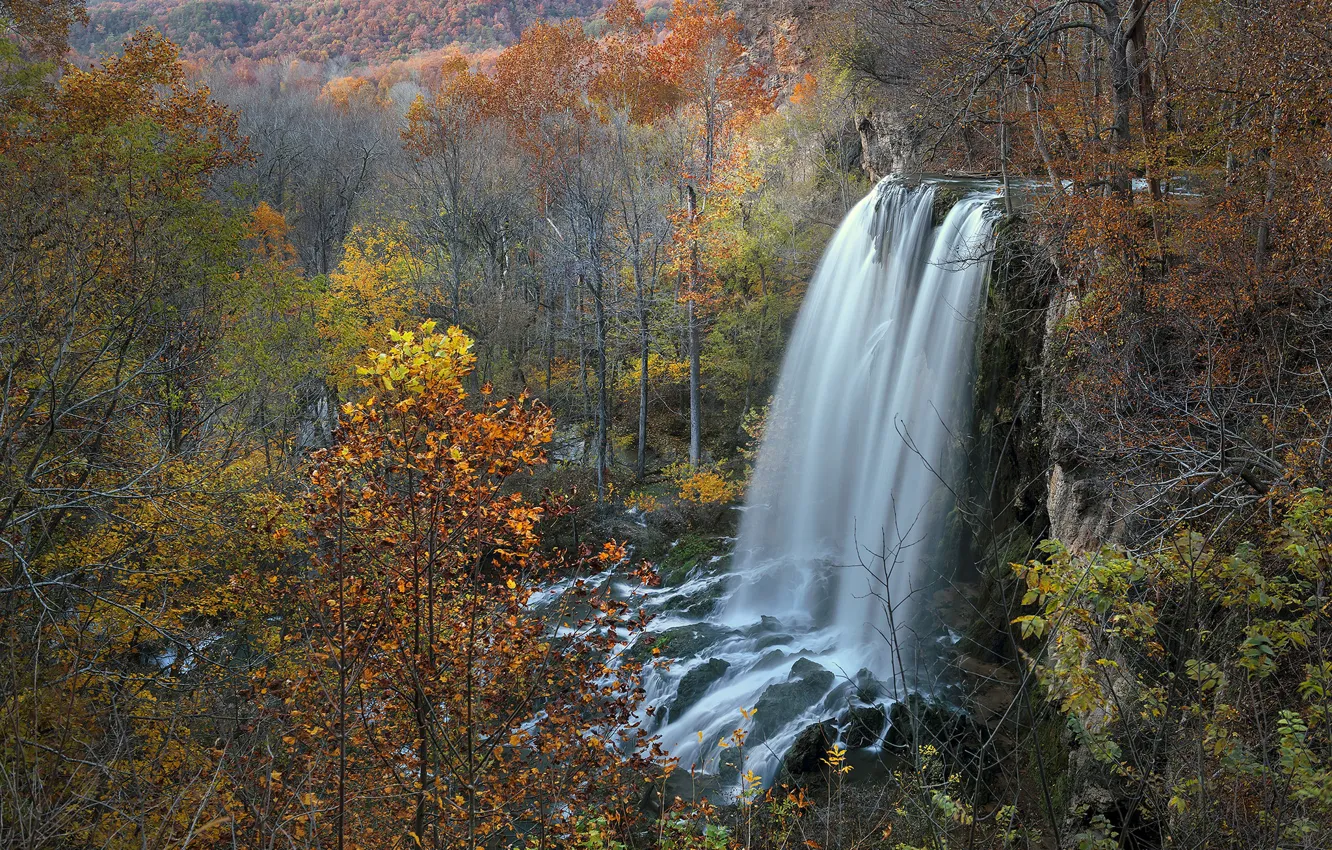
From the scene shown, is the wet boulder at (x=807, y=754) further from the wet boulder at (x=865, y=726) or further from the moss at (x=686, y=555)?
the moss at (x=686, y=555)

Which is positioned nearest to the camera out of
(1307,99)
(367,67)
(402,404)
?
(402,404)

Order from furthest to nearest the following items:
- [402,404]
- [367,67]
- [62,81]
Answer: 1. [367,67]
2. [62,81]
3. [402,404]

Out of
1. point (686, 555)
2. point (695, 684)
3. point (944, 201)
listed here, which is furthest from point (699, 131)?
point (695, 684)

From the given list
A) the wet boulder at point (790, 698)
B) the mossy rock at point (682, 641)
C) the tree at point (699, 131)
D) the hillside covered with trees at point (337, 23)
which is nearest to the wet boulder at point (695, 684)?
the mossy rock at point (682, 641)

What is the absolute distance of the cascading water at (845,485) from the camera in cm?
1231

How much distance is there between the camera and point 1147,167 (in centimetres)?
952

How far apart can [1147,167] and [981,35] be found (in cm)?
271

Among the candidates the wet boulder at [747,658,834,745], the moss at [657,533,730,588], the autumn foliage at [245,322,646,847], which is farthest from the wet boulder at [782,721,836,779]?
the moss at [657,533,730,588]

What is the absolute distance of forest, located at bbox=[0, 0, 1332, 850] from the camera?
4891 millimetres

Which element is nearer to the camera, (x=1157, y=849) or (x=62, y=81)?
(x=1157, y=849)

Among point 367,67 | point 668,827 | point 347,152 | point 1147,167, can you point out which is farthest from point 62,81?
point 367,67

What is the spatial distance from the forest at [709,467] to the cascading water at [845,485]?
122 millimetres

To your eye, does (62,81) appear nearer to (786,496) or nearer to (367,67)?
(786,496)

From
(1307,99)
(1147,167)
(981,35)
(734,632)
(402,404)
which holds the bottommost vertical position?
(734,632)
